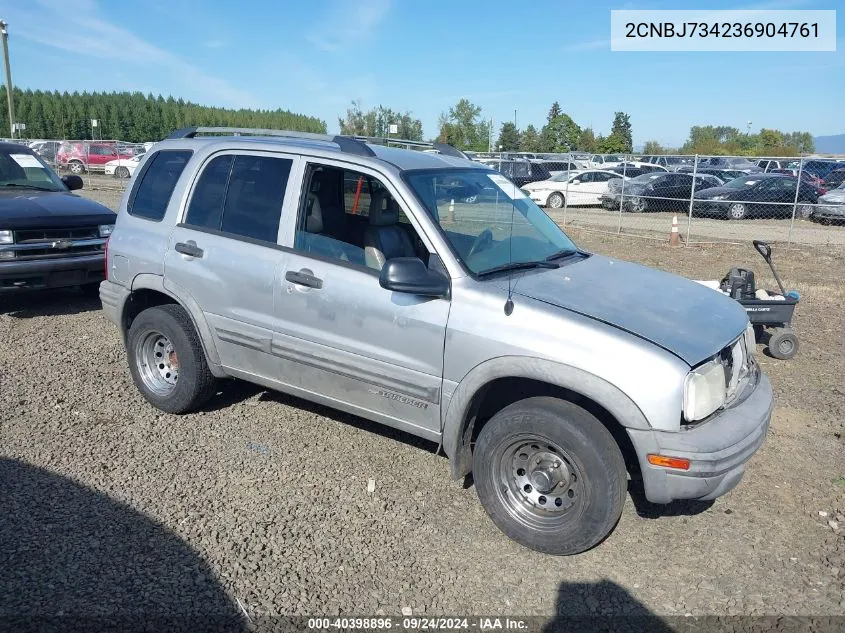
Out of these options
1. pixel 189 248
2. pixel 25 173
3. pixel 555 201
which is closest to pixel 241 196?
pixel 189 248

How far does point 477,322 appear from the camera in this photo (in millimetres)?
3648

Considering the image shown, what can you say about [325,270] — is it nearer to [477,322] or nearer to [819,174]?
[477,322]

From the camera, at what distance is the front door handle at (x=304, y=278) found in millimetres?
4195

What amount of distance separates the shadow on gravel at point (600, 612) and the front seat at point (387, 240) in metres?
1.99

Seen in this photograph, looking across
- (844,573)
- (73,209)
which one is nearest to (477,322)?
(844,573)

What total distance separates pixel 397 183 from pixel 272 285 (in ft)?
3.30

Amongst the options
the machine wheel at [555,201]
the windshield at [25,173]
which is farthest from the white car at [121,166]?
the windshield at [25,173]

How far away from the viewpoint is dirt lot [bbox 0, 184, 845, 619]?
128 inches

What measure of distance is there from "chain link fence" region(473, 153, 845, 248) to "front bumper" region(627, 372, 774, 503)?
532 inches

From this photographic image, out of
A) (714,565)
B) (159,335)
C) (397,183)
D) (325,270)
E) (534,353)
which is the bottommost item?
(714,565)

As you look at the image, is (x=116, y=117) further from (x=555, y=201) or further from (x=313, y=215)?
(x=313, y=215)

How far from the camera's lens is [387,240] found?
13.8 ft

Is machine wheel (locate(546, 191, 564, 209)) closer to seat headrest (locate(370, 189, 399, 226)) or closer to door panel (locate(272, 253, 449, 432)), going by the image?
seat headrest (locate(370, 189, 399, 226))

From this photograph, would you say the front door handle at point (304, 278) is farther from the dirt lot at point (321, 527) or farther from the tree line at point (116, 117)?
the tree line at point (116, 117)
